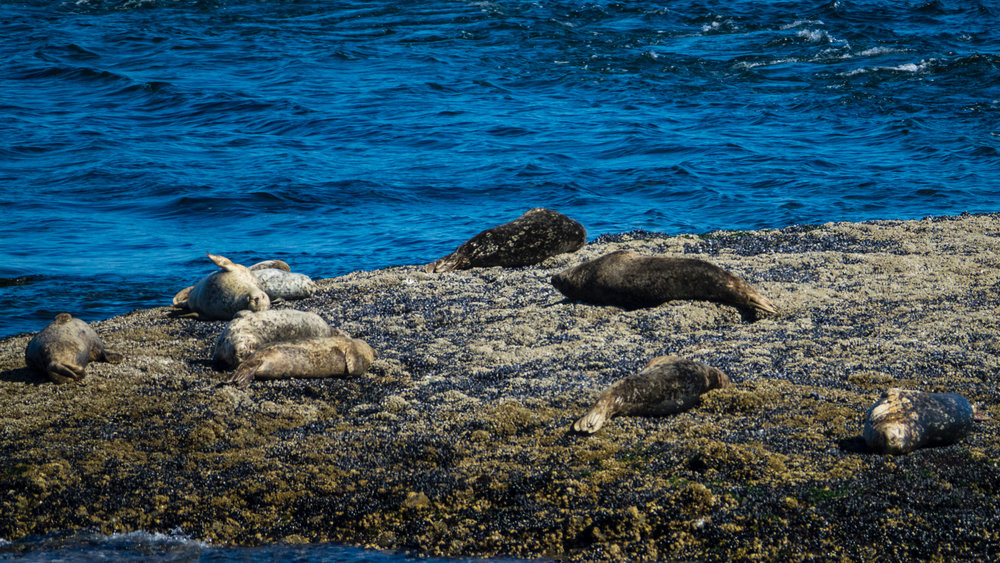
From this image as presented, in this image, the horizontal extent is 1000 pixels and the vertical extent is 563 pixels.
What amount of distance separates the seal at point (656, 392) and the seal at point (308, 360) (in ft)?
6.03

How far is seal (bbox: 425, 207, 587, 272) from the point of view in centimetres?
945

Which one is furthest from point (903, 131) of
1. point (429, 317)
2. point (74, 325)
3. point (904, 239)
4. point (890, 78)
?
point (74, 325)

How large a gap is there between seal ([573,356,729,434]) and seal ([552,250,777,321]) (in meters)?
1.97

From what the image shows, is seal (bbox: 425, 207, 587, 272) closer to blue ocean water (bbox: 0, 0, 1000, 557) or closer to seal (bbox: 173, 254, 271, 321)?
seal (bbox: 173, 254, 271, 321)

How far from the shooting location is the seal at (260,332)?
636 centimetres

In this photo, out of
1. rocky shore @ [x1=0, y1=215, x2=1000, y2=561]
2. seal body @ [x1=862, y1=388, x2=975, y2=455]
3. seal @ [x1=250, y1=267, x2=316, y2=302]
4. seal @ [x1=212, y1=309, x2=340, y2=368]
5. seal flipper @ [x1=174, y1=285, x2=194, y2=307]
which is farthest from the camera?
seal @ [x1=250, y1=267, x2=316, y2=302]

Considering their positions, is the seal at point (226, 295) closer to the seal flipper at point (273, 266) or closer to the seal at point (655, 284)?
the seal flipper at point (273, 266)

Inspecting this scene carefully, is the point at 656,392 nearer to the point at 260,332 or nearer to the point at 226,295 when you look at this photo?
the point at 260,332

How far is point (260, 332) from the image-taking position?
6.60 metres

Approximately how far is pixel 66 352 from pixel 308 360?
5.13 ft

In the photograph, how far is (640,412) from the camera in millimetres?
5262

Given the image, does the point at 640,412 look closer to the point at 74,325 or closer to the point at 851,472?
the point at 851,472

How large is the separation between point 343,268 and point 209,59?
13565mm

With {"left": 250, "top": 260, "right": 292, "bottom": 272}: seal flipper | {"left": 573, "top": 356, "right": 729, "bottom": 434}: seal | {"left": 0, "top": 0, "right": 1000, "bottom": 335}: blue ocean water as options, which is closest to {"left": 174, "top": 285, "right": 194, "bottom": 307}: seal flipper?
{"left": 250, "top": 260, "right": 292, "bottom": 272}: seal flipper
